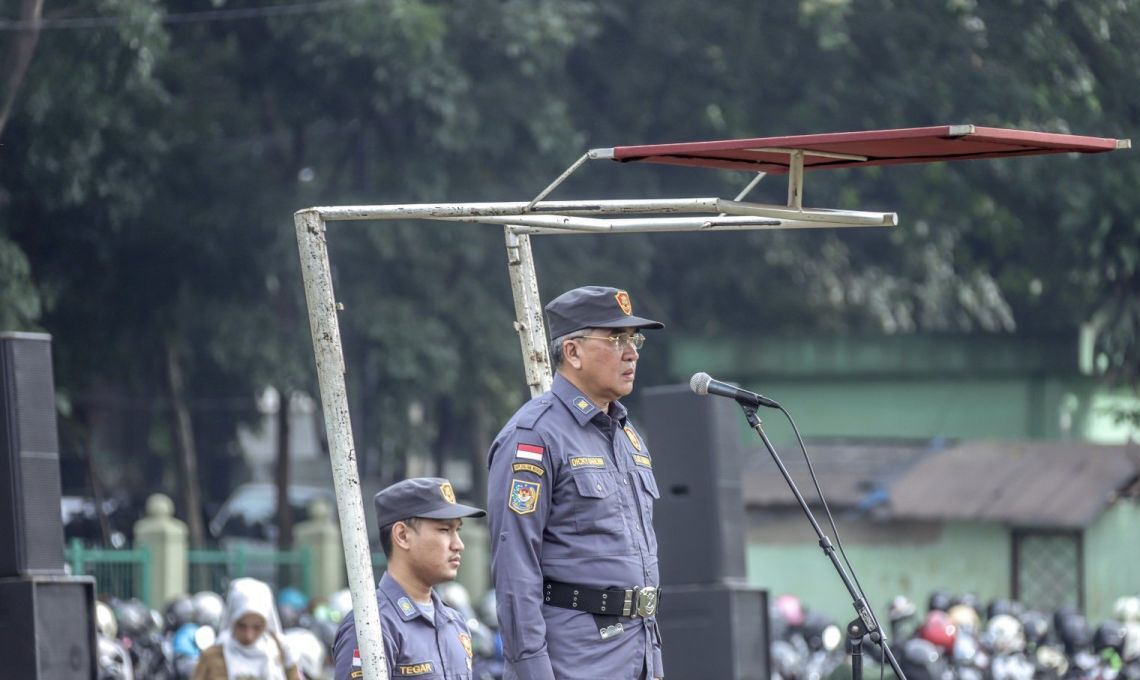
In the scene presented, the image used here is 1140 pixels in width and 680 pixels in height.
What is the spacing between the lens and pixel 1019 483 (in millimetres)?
19547

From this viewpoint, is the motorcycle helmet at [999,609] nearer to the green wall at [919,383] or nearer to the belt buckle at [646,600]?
the green wall at [919,383]

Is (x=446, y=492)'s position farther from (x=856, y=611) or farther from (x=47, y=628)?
(x=47, y=628)

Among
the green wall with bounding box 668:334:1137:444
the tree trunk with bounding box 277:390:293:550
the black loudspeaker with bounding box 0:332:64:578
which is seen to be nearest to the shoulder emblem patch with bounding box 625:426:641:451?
the black loudspeaker with bounding box 0:332:64:578

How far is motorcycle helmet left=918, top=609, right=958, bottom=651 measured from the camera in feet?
48.7

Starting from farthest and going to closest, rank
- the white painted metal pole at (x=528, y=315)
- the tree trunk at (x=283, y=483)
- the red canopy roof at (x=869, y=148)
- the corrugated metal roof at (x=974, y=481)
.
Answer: the tree trunk at (x=283, y=483)
the corrugated metal roof at (x=974, y=481)
the white painted metal pole at (x=528, y=315)
the red canopy roof at (x=869, y=148)

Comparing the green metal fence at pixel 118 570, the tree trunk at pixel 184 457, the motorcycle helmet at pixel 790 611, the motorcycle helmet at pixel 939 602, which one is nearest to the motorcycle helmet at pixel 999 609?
the motorcycle helmet at pixel 939 602

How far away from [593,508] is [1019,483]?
50.5 ft

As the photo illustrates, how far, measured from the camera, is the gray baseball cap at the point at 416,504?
5.25 metres

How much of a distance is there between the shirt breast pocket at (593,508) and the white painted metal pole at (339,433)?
588 mm

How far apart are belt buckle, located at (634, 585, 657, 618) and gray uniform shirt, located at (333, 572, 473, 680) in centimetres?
60

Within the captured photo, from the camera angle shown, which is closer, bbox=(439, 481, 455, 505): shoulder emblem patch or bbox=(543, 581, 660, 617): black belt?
bbox=(543, 581, 660, 617): black belt

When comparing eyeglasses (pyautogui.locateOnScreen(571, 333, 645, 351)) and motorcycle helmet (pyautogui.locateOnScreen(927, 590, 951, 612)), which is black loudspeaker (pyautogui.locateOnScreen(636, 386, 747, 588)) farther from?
motorcycle helmet (pyautogui.locateOnScreen(927, 590, 951, 612))

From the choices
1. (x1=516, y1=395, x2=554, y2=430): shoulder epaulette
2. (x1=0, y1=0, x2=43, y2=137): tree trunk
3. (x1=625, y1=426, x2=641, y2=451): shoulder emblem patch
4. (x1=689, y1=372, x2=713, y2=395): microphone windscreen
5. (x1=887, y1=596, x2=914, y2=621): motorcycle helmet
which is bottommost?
(x1=887, y1=596, x2=914, y2=621): motorcycle helmet

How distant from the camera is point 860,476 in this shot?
20938mm
